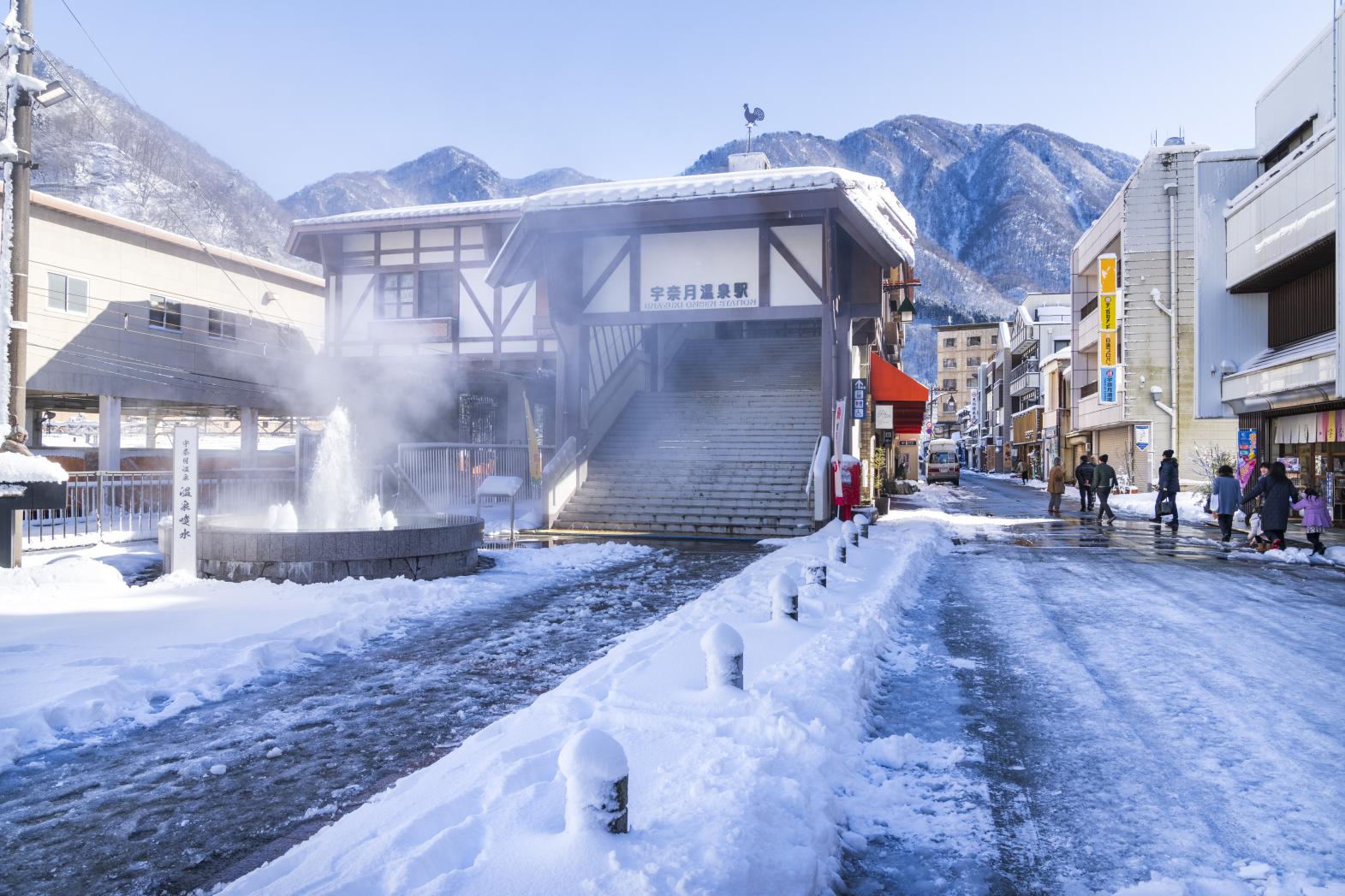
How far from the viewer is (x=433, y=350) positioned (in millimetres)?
24109

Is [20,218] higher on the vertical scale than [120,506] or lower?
higher

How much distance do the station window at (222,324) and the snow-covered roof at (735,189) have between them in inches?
504

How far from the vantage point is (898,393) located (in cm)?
2216

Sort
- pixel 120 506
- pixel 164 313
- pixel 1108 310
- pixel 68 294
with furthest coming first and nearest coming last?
pixel 1108 310 → pixel 164 313 → pixel 68 294 → pixel 120 506

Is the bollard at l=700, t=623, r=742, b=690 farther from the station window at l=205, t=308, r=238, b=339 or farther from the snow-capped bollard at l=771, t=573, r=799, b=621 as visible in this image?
the station window at l=205, t=308, r=238, b=339

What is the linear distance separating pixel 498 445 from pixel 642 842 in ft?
51.5

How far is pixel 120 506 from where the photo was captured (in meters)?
13.3

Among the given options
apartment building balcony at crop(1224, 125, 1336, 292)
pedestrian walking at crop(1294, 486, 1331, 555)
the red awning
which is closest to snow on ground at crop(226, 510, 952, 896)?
pedestrian walking at crop(1294, 486, 1331, 555)

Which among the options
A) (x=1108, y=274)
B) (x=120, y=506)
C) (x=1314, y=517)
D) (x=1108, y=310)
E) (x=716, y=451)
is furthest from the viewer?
(x=1108, y=274)

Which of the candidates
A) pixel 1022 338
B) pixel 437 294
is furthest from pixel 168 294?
pixel 1022 338

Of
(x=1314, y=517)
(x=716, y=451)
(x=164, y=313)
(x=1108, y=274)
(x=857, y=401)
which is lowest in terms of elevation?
(x=1314, y=517)

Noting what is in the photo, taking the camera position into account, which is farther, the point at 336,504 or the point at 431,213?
the point at 431,213

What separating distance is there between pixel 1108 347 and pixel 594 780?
3721 centimetres

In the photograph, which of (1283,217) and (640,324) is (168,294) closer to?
(640,324)
